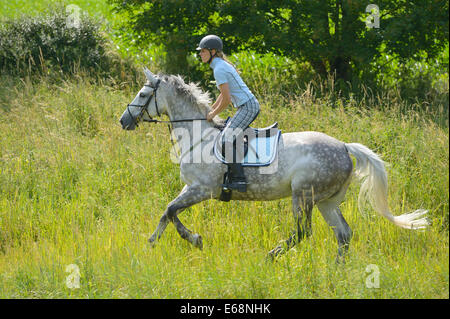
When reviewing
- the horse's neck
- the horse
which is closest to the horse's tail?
the horse

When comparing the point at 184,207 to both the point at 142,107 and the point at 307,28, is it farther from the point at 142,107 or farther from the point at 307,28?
the point at 307,28

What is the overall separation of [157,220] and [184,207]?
1.05 m

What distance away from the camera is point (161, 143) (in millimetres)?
9156

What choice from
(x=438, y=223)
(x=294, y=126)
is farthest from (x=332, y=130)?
(x=438, y=223)

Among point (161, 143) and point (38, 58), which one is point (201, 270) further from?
point (38, 58)

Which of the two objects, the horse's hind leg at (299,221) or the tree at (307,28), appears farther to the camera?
the tree at (307,28)

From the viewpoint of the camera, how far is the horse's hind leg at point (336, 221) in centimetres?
623

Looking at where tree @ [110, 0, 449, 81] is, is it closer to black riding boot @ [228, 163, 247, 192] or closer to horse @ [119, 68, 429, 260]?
horse @ [119, 68, 429, 260]

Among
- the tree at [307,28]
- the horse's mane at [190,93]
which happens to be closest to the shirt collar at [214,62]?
the horse's mane at [190,93]

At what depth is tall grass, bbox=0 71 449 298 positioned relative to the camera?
209 inches

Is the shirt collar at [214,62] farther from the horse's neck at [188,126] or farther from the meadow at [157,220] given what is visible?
the meadow at [157,220]

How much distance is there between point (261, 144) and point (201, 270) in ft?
5.33

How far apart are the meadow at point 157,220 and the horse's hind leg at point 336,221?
18 centimetres

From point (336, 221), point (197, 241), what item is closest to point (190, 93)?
point (197, 241)
